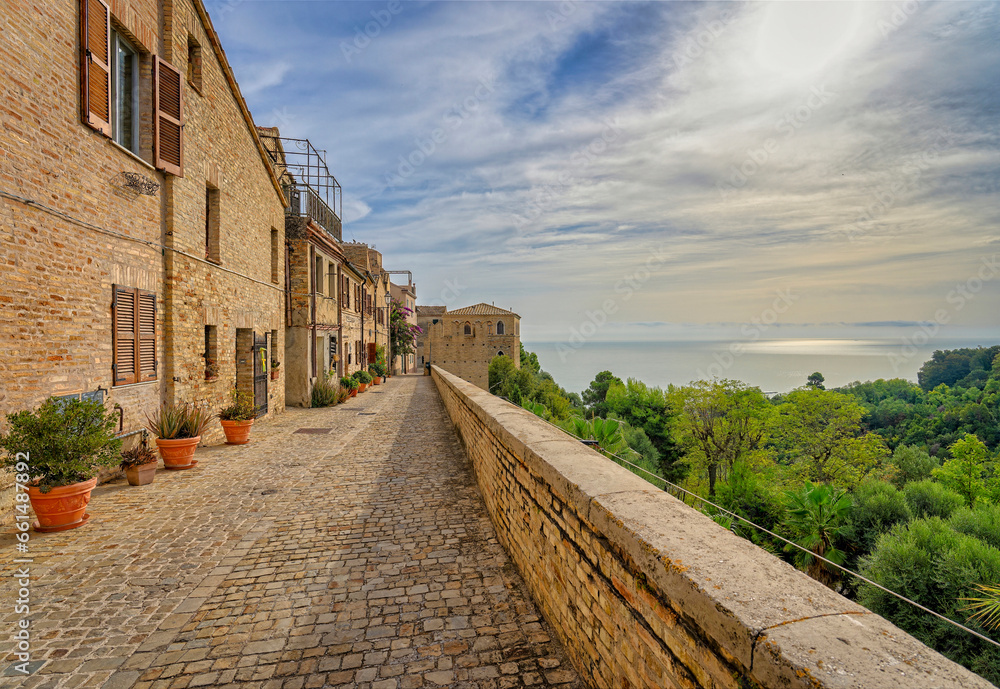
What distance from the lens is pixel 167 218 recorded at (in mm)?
8180

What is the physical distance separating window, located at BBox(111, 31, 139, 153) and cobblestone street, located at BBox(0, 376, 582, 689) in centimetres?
534

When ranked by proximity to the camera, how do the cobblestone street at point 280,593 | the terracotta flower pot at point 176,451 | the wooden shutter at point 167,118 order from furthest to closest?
the wooden shutter at point 167,118 → the terracotta flower pot at point 176,451 → the cobblestone street at point 280,593

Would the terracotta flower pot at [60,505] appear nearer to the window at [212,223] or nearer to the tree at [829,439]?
the window at [212,223]

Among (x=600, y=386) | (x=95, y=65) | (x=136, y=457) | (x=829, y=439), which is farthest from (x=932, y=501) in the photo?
(x=600, y=386)

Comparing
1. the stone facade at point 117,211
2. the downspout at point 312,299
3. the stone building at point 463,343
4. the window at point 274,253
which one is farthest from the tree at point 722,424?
the stone facade at point 117,211

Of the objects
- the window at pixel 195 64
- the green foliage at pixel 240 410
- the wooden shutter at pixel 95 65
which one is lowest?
the green foliage at pixel 240 410

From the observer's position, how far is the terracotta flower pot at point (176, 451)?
7.53 metres

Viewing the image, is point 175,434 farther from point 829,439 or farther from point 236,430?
point 829,439

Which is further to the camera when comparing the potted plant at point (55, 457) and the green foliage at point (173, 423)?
the green foliage at point (173, 423)

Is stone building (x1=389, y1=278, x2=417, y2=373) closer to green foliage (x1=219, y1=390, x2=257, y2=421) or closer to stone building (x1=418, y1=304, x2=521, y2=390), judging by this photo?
stone building (x1=418, y1=304, x2=521, y2=390)

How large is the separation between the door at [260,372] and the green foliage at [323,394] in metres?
3.60

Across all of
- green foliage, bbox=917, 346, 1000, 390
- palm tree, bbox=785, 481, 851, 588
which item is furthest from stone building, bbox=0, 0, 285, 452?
green foliage, bbox=917, 346, 1000, 390

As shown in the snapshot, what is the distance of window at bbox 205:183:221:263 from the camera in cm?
1012

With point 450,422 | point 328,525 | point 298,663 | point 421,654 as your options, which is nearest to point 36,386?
point 328,525
